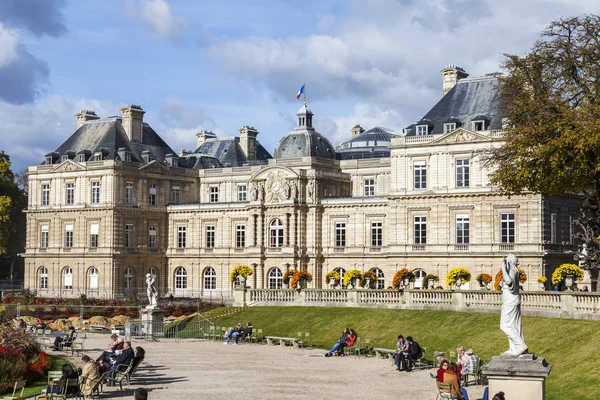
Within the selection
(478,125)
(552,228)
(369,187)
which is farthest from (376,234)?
(552,228)

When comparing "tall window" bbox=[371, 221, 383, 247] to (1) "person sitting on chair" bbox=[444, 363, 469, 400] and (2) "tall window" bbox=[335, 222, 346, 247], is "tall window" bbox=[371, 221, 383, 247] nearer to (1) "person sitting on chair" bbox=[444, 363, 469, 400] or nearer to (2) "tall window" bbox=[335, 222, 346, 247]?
(2) "tall window" bbox=[335, 222, 346, 247]

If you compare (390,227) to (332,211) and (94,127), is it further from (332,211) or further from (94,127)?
(94,127)

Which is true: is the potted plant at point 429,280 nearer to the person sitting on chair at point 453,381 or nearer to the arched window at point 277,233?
the arched window at point 277,233

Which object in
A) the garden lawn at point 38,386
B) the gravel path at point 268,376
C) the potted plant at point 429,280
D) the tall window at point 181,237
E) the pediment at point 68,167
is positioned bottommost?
the gravel path at point 268,376

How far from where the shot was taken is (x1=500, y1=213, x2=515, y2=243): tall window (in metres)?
65.6

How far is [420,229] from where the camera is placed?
69188 millimetres

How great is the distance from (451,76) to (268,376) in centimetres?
4314

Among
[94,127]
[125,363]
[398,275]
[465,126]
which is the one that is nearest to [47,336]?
[125,363]

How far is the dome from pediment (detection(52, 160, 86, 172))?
1705cm

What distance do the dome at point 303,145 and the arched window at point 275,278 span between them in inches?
380

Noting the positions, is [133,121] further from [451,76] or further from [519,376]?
[519,376]

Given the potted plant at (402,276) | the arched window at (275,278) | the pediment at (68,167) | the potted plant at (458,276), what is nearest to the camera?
the potted plant at (458,276)

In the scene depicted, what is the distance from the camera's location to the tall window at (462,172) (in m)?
67.4

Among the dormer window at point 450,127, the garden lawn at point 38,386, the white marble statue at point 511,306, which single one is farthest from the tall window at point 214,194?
the white marble statue at point 511,306
